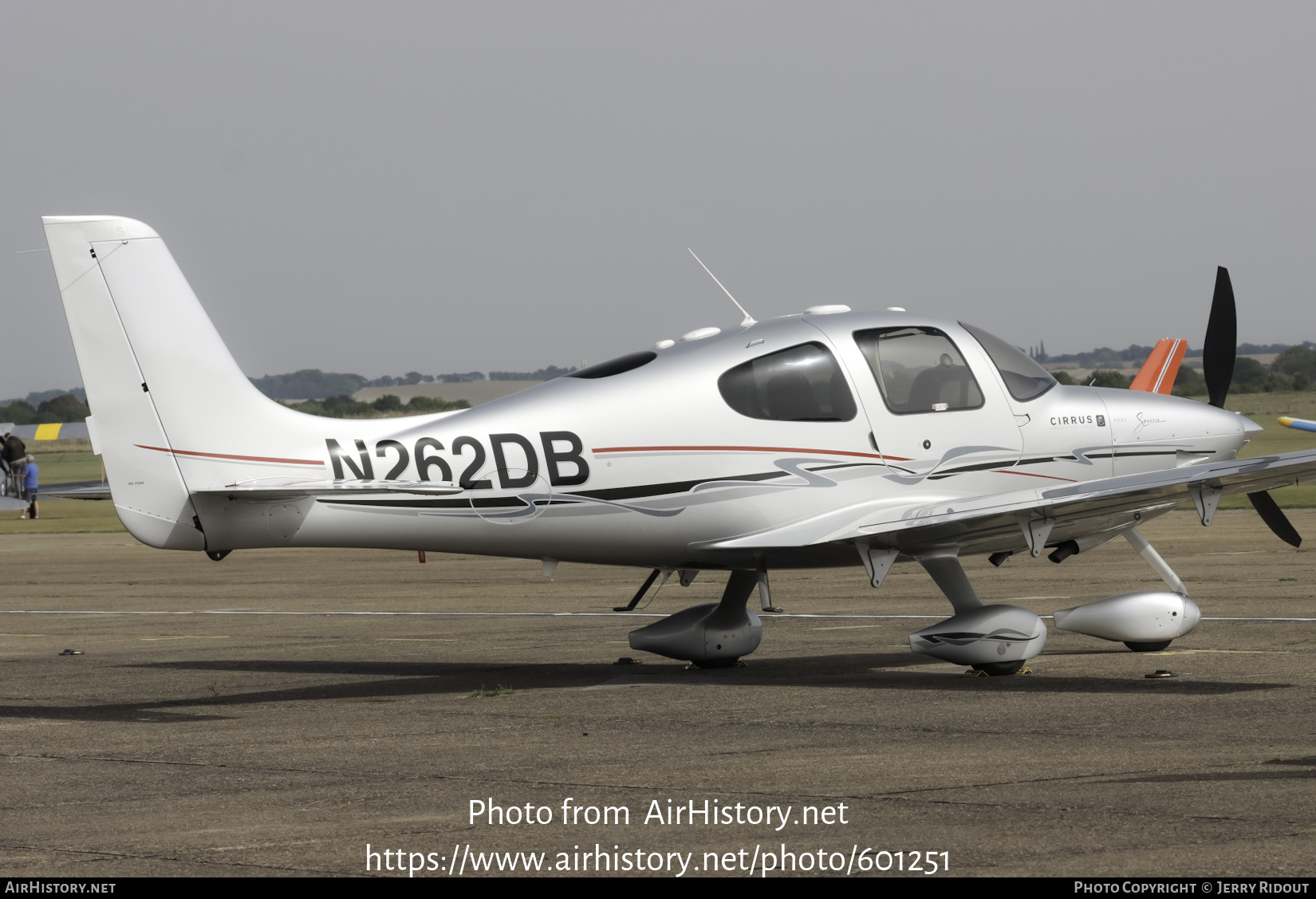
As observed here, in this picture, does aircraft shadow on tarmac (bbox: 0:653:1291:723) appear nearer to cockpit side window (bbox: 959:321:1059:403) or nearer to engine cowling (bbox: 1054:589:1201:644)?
engine cowling (bbox: 1054:589:1201:644)

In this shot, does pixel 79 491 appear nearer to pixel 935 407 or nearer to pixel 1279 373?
pixel 935 407

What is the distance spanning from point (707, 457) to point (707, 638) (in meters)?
2.23

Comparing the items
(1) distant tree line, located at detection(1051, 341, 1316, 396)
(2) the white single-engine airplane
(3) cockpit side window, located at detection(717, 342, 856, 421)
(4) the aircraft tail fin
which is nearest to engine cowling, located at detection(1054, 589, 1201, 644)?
(2) the white single-engine airplane

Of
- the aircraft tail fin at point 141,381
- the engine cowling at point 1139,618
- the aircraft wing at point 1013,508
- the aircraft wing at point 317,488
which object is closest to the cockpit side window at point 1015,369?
the aircraft wing at point 1013,508

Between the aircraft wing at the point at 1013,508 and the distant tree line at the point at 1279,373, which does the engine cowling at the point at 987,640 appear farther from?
the distant tree line at the point at 1279,373

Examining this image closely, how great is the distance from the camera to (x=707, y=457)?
12070 mm

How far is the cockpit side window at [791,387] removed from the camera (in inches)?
480

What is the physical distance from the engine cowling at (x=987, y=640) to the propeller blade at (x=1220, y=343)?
3769mm

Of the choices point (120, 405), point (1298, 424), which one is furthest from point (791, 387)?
point (1298, 424)

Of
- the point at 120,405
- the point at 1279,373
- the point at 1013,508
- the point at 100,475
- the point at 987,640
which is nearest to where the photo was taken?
the point at 120,405

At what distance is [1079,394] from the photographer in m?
13.3
